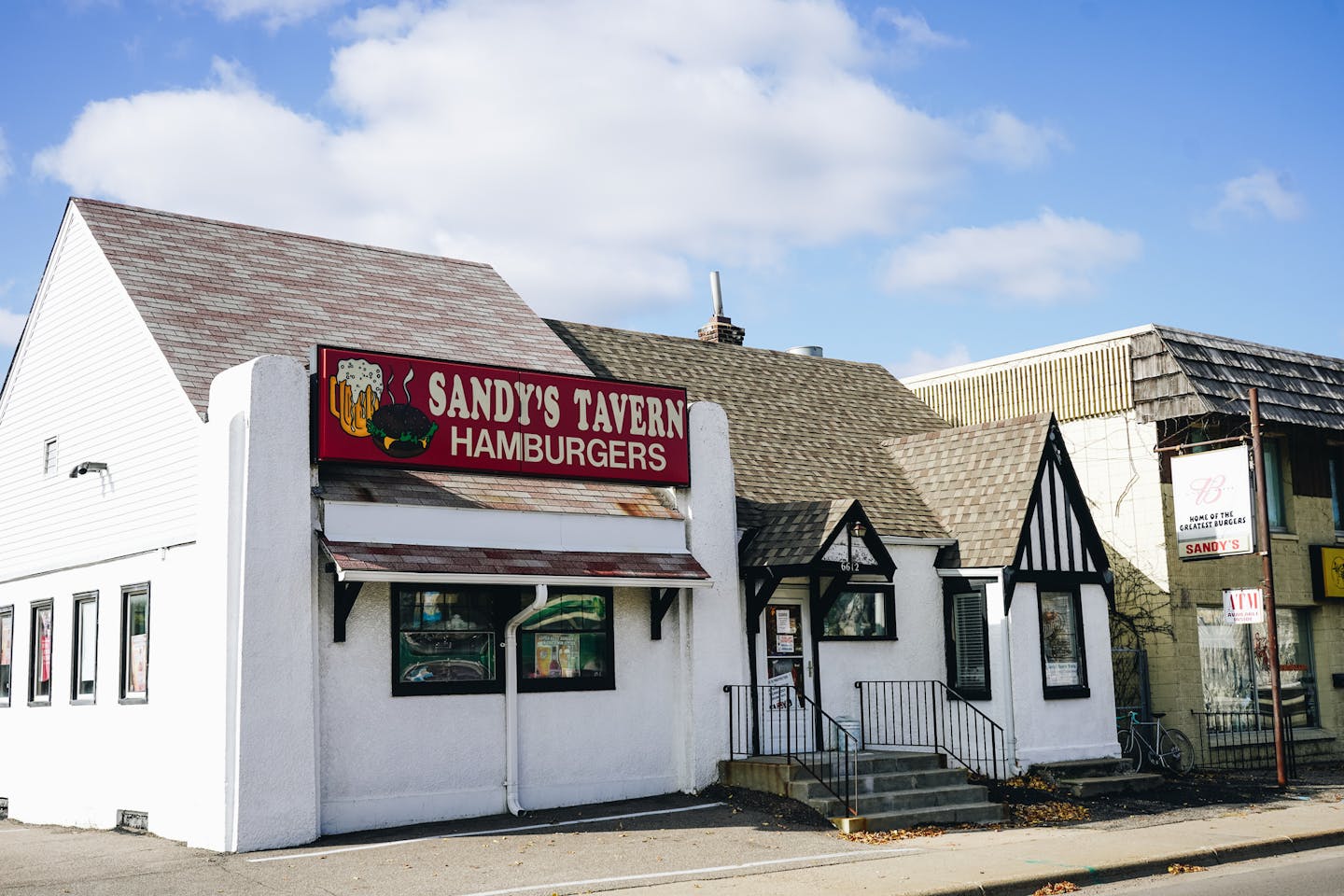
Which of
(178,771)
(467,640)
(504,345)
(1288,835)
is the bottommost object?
(1288,835)

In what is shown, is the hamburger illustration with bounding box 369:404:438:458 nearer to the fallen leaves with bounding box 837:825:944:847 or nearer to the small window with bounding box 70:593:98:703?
the small window with bounding box 70:593:98:703

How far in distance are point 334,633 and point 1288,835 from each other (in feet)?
34.0

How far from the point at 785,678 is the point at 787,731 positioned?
1219mm

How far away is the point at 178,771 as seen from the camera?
549 inches

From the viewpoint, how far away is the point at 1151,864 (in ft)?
41.7

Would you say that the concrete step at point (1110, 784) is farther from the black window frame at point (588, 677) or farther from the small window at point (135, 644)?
the small window at point (135, 644)

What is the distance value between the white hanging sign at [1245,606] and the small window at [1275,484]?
4583mm

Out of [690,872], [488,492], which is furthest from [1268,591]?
[488,492]

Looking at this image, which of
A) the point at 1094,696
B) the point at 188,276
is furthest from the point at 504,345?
the point at 1094,696

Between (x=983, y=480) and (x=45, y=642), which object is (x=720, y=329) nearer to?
(x=983, y=480)

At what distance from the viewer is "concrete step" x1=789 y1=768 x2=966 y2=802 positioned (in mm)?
15164

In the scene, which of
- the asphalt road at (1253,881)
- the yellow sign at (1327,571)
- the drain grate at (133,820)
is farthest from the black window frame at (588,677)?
the yellow sign at (1327,571)

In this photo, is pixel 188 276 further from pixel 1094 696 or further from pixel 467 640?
pixel 1094 696

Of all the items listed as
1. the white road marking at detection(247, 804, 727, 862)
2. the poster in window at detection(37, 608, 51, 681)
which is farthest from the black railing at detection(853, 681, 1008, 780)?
the poster in window at detection(37, 608, 51, 681)
